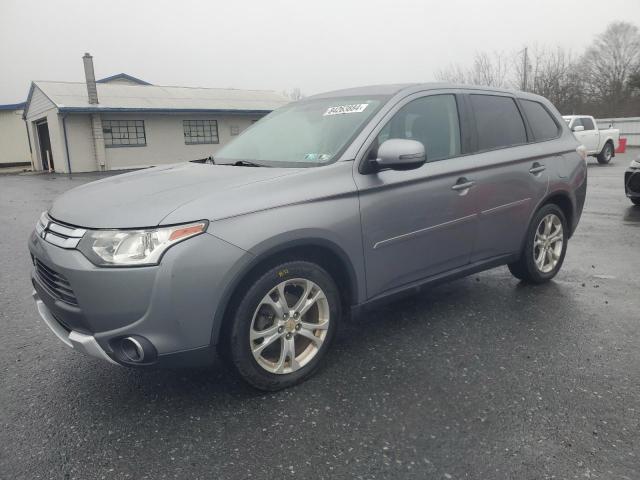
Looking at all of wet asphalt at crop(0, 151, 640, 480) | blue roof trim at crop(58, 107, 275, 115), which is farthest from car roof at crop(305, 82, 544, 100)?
blue roof trim at crop(58, 107, 275, 115)

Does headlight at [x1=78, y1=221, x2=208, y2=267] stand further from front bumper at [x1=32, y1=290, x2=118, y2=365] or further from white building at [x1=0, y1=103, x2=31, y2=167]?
white building at [x1=0, y1=103, x2=31, y2=167]

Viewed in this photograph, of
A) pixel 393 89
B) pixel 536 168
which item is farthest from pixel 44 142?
pixel 536 168

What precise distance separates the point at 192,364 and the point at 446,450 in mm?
1315

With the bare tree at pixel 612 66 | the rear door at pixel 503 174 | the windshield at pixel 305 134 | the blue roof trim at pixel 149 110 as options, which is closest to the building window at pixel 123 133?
the blue roof trim at pixel 149 110

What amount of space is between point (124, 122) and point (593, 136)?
20.9 metres

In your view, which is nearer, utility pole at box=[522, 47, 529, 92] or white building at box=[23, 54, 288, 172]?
white building at box=[23, 54, 288, 172]

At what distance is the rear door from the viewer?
3947 mm

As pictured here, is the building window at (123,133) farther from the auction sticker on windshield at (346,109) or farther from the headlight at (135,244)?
the headlight at (135,244)

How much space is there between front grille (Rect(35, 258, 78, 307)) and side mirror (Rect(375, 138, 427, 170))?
188cm

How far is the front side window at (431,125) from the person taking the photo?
3561 mm

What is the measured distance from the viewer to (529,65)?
39.3 meters

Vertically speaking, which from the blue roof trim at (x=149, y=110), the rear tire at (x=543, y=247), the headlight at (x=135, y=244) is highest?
the blue roof trim at (x=149, y=110)

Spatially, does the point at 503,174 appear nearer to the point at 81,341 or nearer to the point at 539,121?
the point at 539,121

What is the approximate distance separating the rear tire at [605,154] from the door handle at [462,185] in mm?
19018
